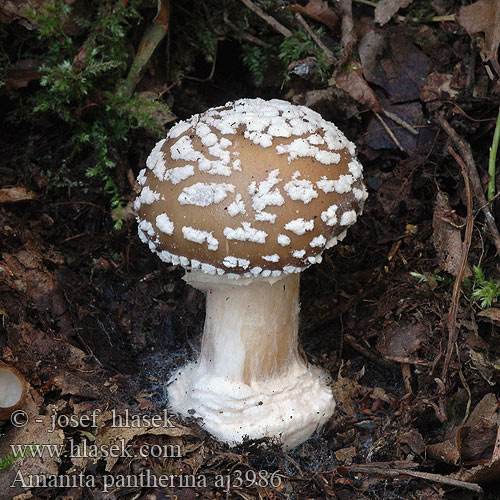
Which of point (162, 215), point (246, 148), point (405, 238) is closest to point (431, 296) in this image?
point (405, 238)

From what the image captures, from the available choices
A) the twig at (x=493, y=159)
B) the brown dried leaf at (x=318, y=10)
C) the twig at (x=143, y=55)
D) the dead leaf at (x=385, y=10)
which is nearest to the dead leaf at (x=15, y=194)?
the twig at (x=143, y=55)

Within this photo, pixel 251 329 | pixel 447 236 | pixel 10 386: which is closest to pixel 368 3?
pixel 447 236

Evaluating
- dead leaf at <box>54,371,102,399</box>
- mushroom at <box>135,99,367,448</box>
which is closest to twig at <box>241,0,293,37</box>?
mushroom at <box>135,99,367,448</box>

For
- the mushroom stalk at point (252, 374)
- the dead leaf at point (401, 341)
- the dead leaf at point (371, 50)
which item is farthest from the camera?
the dead leaf at point (371, 50)

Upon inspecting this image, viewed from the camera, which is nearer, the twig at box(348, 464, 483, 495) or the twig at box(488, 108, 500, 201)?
the twig at box(348, 464, 483, 495)

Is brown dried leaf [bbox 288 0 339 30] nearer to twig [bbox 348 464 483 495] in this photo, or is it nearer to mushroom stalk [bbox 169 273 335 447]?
mushroom stalk [bbox 169 273 335 447]

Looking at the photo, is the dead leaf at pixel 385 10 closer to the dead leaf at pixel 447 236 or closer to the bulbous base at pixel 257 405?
the dead leaf at pixel 447 236

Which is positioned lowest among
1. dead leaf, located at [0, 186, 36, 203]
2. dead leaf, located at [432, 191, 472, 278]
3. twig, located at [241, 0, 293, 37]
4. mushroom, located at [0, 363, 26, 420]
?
mushroom, located at [0, 363, 26, 420]
